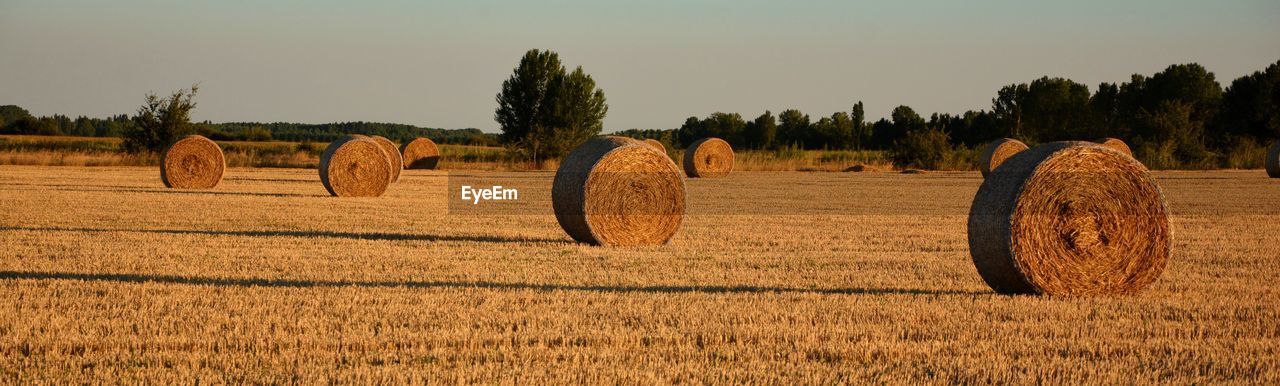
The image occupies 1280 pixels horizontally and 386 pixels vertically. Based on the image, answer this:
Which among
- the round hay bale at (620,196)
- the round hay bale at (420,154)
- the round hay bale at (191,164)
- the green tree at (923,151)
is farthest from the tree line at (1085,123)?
the round hay bale at (620,196)

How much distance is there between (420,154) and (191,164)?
18.1 meters

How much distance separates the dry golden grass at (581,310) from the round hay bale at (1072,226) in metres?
0.28

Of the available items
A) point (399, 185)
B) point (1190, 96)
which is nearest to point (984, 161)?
point (399, 185)

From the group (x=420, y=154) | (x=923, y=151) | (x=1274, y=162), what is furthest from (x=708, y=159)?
(x=1274, y=162)

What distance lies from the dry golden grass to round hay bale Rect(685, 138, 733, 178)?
23181 mm

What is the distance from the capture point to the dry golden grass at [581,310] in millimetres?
6395

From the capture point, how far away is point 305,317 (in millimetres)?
7719

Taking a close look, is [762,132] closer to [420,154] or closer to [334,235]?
[420,154]

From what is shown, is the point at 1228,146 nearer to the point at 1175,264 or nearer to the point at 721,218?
the point at 721,218

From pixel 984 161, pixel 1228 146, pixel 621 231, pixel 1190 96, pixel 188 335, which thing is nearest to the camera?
pixel 188 335

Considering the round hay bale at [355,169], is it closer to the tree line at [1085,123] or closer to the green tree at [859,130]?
the tree line at [1085,123]

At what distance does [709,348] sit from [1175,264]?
657 cm

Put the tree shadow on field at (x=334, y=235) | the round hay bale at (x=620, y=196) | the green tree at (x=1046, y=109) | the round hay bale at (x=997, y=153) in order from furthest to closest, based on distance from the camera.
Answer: the green tree at (x=1046, y=109) → the round hay bale at (x=997, y=153) → the tree shadow on field at (x=334, y=235) → the round hay bale at (x=620, y=196)

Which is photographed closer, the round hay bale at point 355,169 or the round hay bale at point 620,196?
the round hay bale at point 620,196
